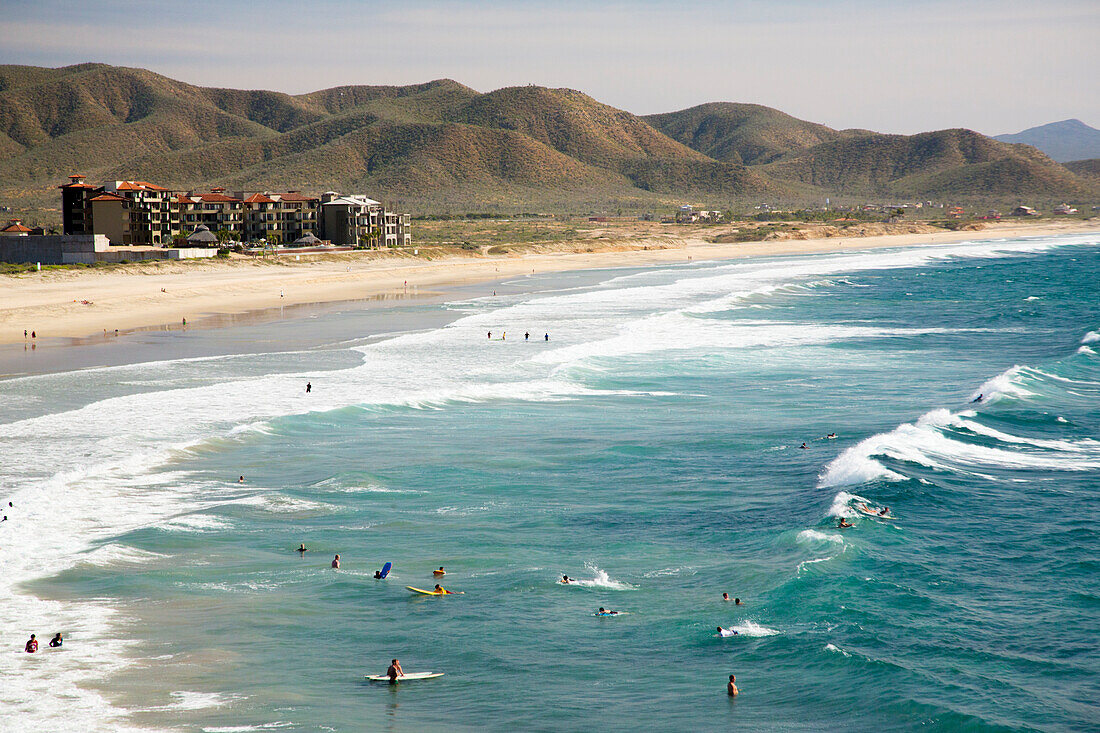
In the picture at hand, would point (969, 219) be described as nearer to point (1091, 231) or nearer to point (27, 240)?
point (1091, 231)

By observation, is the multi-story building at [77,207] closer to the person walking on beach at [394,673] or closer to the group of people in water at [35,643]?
the group of people in water at [35,643]

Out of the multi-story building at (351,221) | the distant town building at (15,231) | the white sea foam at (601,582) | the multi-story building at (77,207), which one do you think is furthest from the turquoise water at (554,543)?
the multi-story building at (351,221)

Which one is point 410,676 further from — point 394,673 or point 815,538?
point 815,538

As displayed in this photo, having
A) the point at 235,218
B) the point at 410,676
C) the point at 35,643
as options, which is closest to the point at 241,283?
the point at 235,218

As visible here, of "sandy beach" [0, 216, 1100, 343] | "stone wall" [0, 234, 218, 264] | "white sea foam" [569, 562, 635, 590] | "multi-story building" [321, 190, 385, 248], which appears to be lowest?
"white sea foam" [569, 562, 635, 590]

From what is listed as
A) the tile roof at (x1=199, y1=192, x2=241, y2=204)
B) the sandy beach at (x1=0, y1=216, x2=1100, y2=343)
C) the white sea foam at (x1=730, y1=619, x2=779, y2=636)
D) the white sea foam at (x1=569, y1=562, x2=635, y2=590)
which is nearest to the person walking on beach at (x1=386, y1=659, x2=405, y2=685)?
the white sea foam at (x1=569, y1=562, x2=635, y2=590)

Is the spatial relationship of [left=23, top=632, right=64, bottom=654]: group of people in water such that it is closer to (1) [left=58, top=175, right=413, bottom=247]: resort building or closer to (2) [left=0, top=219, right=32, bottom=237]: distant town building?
(2) [left=0, top=219, right=32, bottom=237]: distant town building

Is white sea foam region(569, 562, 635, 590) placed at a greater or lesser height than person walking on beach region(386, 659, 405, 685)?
greater

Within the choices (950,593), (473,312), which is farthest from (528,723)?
(473,312)
